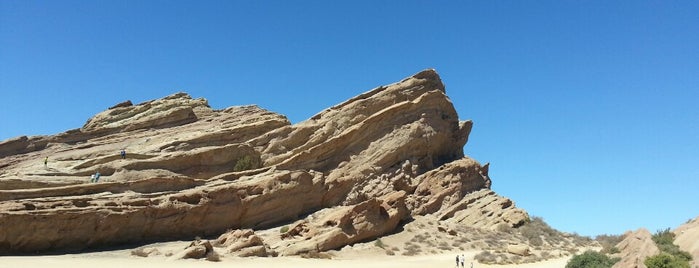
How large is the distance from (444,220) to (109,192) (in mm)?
22733

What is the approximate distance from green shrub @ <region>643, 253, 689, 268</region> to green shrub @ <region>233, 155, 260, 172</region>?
91.5 feet

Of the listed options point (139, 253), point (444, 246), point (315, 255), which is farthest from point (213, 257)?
point (444, 246)

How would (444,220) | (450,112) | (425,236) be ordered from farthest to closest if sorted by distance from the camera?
(450,112) < (444,220) < (425,236)

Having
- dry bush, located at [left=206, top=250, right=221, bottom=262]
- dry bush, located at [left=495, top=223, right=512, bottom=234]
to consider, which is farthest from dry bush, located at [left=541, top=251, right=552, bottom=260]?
dry bush, located at [left=206, top=250, right=221, bottom=262]

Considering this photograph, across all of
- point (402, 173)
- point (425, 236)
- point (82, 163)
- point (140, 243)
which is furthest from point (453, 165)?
point (82, 163)

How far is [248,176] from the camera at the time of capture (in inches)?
1348

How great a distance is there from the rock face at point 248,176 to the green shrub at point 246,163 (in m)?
0.18

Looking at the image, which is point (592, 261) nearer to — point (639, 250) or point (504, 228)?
point (639, 250)

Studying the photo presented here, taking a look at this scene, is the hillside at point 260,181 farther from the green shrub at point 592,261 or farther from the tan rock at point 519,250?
the green shrub at point 592,261

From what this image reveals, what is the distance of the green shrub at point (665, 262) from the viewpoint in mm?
11370

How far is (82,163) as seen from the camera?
3228 cm

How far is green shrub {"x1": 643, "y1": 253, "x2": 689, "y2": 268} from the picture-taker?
11.4 meters

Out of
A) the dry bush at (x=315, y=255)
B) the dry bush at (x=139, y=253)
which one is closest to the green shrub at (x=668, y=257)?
the dry bush at (x=315, y=255)

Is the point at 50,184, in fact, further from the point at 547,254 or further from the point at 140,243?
the point at 547,254
